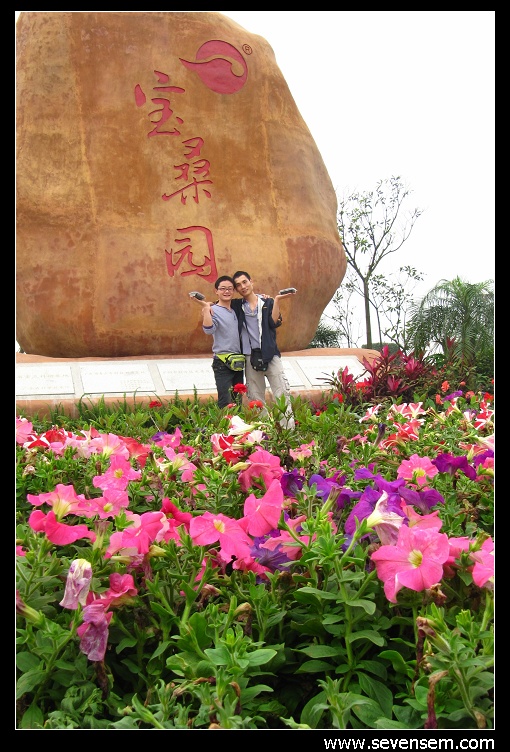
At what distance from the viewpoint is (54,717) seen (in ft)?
2.90

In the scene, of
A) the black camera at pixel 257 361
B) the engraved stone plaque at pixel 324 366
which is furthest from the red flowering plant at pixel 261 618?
the engraved stone plaque at pixel 324 366

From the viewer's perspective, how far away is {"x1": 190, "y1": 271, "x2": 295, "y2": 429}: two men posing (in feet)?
17.2

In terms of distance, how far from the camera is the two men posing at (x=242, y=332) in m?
5.25

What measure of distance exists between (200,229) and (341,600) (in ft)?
21.4

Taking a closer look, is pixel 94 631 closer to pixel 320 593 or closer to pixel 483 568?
pixel 320 593

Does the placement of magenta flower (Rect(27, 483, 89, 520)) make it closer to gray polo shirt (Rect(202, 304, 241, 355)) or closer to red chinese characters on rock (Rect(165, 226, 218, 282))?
gray polo shirt (Rect(202, 304, 241, 355))

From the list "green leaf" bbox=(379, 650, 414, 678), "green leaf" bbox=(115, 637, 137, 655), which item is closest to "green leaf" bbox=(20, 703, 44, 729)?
"green leaf" bbox=(115, 637, 137, 655)

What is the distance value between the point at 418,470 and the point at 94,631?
0.80 metres

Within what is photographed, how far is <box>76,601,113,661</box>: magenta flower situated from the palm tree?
8.00 meters

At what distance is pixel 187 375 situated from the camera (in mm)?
6617

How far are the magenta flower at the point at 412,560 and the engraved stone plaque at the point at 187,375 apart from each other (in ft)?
17.8

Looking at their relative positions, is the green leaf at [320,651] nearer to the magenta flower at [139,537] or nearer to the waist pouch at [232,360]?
the magenta flower at [139,537]

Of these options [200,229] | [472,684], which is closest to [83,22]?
[200,229]

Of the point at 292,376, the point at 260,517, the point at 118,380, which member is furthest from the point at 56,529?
the point at 292,376
